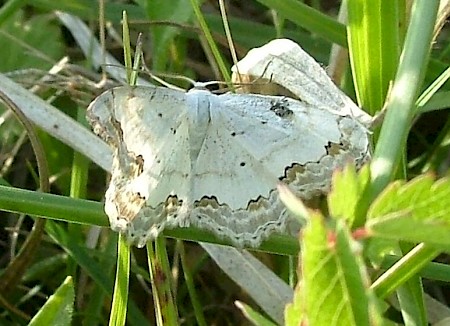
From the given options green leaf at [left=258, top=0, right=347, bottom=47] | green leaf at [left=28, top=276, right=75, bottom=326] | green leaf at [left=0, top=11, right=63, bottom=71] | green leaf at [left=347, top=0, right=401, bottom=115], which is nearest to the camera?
green leaf at [left=28, top=276, right=75, bottom=326]

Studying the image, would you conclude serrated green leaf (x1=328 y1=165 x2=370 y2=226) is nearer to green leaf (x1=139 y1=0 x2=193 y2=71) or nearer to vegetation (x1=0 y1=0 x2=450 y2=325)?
vegetation (x1=0 y1=0 x2=450 y2=325)

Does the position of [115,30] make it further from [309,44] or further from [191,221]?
[191,221]

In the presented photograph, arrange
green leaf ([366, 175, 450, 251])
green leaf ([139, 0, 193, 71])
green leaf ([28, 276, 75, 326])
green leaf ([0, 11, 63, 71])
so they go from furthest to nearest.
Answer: green leaf ([0, 11, 63, 71]) < green leaf ([139, 0, 193, 71]) < green leaf ([28, 276, 75, 326]) < green leaf ([366, 175, 450, 251])

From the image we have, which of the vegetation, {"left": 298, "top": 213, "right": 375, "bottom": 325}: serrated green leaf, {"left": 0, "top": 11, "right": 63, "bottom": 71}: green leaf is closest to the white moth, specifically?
the vegetation

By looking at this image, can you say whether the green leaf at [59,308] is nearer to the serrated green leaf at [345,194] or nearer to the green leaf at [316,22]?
the serrated green leaf at [345,194]

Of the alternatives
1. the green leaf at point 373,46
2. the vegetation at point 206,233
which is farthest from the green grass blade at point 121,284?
the green leaf at point 373,46

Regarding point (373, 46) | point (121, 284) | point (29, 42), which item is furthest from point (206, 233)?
point (29, 42)
